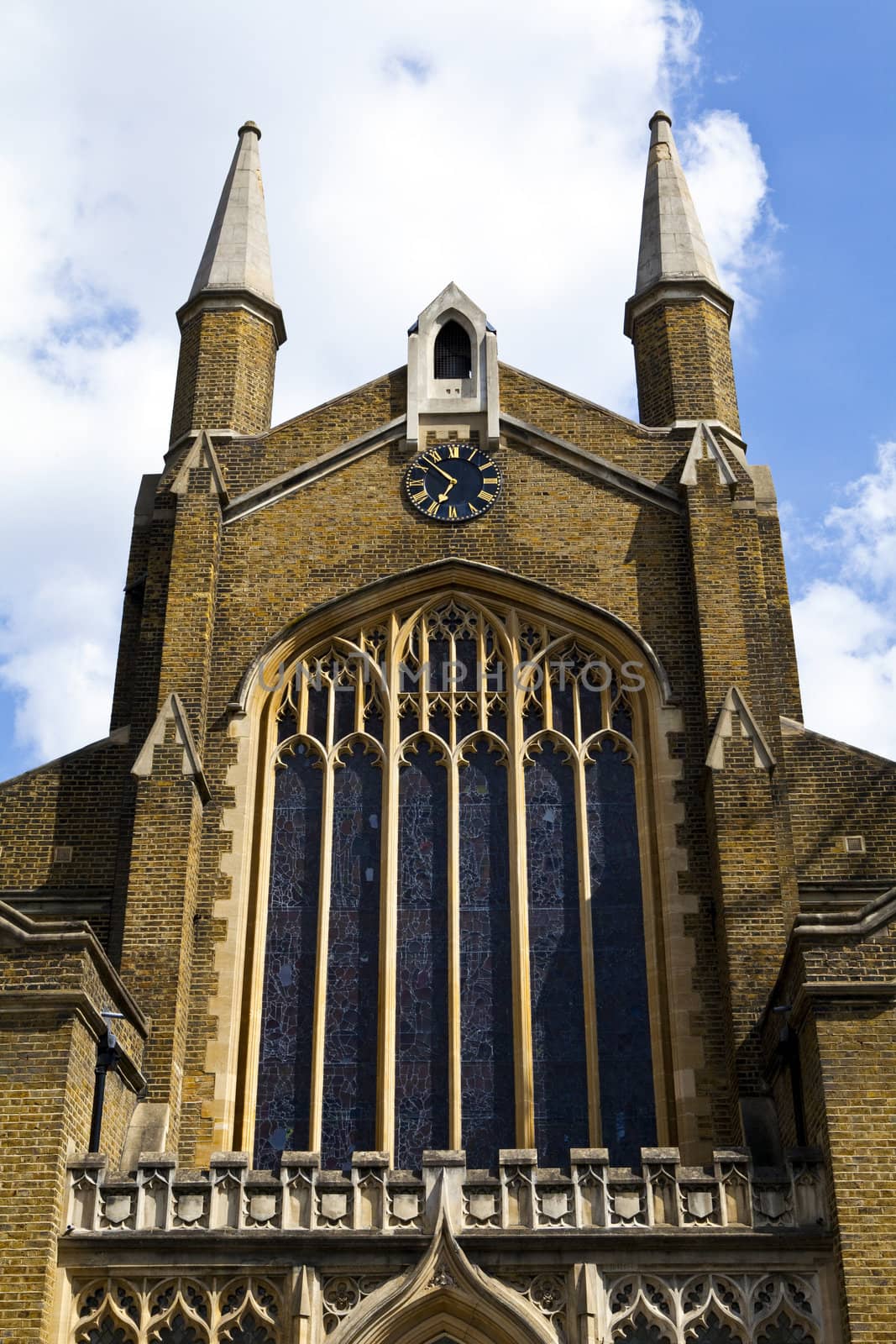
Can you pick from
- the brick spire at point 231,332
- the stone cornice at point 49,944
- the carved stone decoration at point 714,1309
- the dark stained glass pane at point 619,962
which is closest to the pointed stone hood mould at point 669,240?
the brick spire at point 231,332

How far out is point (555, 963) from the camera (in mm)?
18984

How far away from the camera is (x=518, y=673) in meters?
20.8

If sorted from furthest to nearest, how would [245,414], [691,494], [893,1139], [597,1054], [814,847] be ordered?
[245,414], [691,494], [814,847], [597,1054], [893,1139]

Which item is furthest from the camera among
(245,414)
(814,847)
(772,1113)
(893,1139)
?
(245,414)

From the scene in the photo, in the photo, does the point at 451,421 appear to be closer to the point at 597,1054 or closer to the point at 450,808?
the point at 450,808

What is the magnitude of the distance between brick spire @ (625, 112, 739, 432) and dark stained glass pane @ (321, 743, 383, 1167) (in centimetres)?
652

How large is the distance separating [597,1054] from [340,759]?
438 centimetres

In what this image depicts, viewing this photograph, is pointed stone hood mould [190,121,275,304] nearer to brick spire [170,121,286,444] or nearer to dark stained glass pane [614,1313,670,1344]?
brick spire [170,121,286,444]

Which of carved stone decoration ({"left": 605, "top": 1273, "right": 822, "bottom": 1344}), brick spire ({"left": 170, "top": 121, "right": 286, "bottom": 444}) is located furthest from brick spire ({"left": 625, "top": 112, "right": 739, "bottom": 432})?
carved stone decoration ({"left": 605, "top": 1273, "right": 822, "bottom": 1344})

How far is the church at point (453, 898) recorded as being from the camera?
14.9 m

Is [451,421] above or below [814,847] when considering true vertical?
above

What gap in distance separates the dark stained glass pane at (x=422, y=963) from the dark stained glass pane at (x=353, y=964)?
0.92ft

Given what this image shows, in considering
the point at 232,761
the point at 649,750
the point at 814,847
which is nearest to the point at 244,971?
the point at 232,761

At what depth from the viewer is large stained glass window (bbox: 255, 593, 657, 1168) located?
18250 mm
